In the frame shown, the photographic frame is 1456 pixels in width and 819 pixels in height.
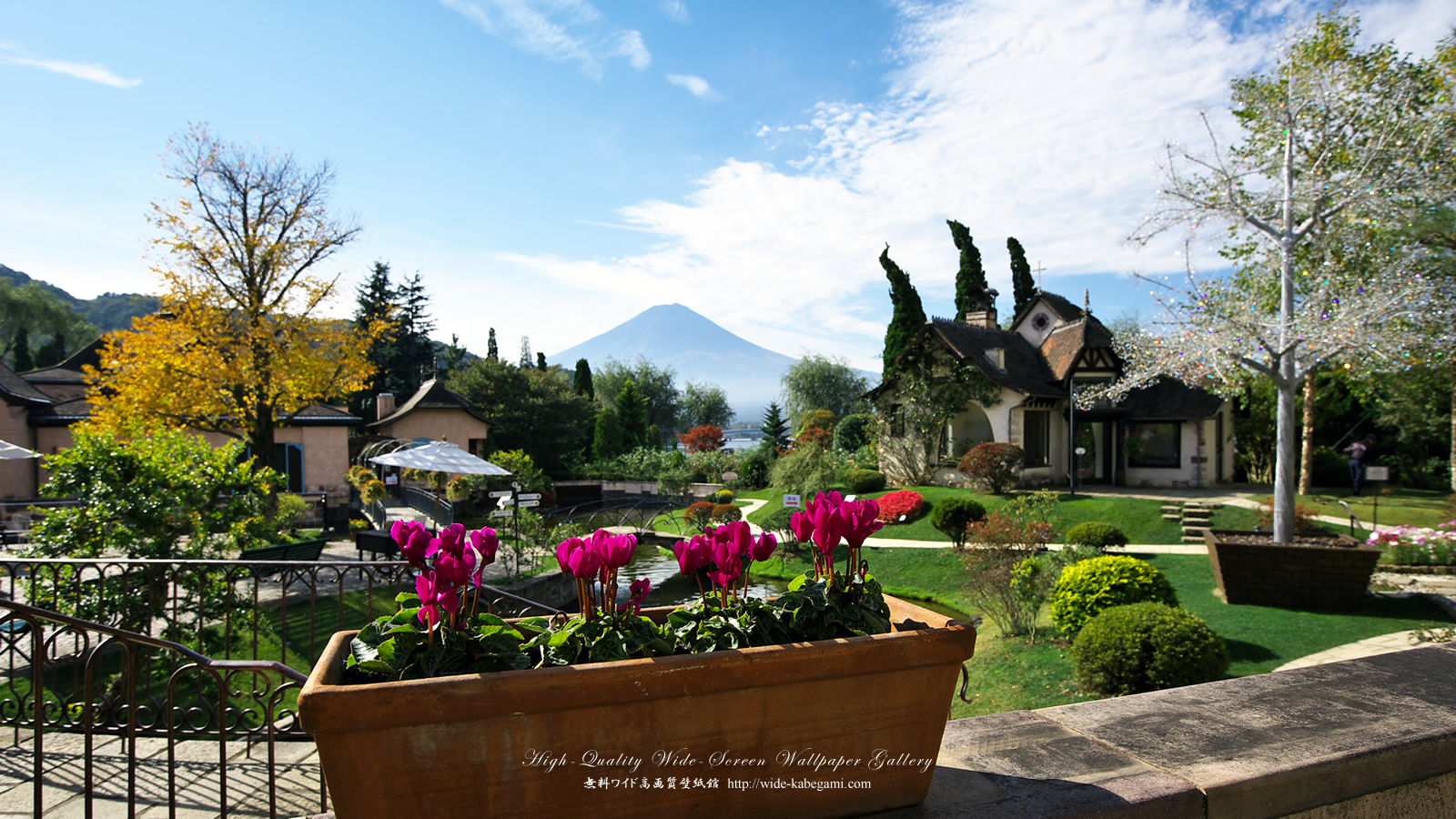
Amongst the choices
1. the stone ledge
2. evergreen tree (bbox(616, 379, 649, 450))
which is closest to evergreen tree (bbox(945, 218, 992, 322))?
evergreen tree (bbox(616, 379, 649, 450))

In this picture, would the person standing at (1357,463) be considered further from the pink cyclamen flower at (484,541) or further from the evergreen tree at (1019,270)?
the pink cyclamen flower at (484,541)

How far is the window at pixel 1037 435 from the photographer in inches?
831

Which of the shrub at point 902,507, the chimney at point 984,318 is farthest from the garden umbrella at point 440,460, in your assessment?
the chimney at point 984,318

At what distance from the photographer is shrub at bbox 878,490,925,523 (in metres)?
18.0

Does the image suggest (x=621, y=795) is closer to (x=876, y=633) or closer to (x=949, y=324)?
(x=876, y=633)

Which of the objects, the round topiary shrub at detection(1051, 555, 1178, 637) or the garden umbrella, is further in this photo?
the garden umbrella

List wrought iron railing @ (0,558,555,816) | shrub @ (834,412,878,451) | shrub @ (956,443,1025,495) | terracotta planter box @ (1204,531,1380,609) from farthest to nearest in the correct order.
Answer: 1. shrub @ (834,412,878,451)
2. shrub @ (956,443,1025,495)
3. terracotta planter box @ (1204,531,1380,609)
4. wrought iron railing @ (0,558,555,816)

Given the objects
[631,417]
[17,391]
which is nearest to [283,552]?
[17,391]

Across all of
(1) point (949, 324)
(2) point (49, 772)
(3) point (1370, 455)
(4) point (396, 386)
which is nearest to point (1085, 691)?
(2) point (49, 772)

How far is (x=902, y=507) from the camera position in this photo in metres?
18.2

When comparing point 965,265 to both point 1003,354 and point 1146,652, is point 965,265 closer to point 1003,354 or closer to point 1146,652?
point 1003,354

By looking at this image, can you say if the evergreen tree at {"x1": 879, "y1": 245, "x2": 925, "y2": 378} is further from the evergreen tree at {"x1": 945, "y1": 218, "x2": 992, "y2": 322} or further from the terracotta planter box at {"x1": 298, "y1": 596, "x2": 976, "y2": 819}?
the terracotta planter box at {"x1": 298, "y1": 596, "x2": 976, "y2": 819}

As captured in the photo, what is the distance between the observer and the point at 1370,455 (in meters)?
21.0

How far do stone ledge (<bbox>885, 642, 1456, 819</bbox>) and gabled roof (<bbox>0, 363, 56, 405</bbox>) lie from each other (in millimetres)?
27779
